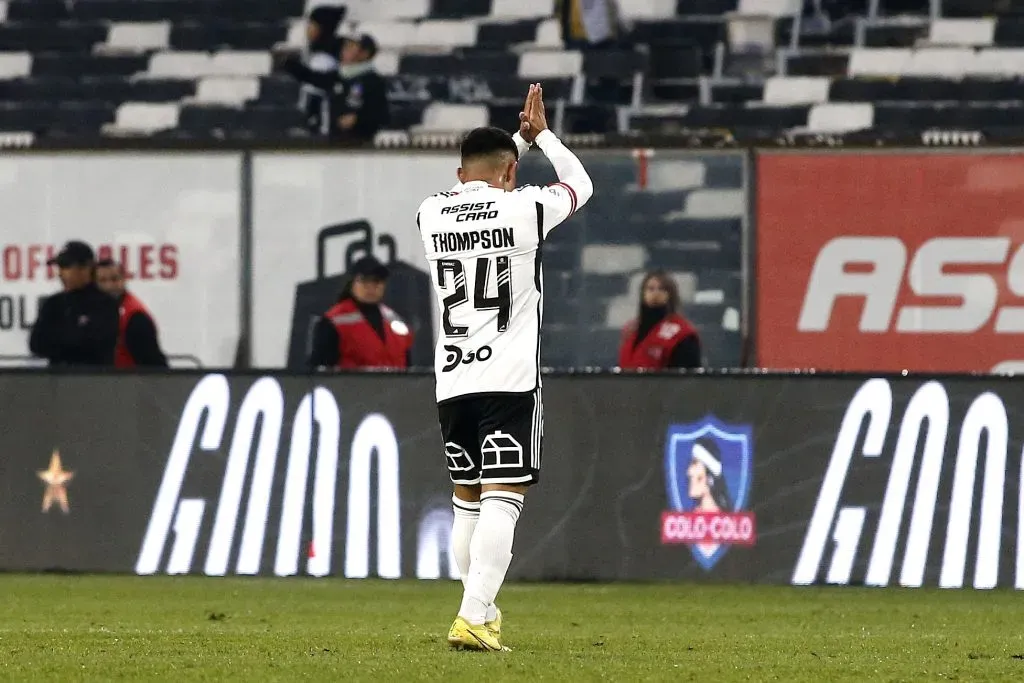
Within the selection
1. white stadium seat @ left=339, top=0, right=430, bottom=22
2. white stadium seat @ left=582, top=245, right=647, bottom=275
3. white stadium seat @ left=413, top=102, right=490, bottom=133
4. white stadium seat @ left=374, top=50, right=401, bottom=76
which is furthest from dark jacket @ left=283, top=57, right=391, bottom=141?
white stadium seat @ left=582, top=245, right=647, bottom=275

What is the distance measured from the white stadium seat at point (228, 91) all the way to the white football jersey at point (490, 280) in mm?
11998

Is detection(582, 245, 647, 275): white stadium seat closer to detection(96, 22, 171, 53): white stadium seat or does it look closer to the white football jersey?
the white football jersey

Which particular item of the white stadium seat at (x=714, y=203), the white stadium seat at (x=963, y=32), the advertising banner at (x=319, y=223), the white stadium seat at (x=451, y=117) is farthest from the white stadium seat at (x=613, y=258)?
the white stadium seat at (x=963, y=32)

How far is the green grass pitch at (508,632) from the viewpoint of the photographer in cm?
686

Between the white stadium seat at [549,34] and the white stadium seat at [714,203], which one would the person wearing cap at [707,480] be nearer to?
the white stadium seat at [714,203]

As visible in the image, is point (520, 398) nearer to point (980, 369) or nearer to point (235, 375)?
point (235, 375)

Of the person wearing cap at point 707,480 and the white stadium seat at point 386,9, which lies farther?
the white stadium seat at point 386,9

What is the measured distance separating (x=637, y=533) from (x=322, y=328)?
2610 mm

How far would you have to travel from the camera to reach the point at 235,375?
12.2m

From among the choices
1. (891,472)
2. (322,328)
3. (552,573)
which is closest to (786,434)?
(891,472)

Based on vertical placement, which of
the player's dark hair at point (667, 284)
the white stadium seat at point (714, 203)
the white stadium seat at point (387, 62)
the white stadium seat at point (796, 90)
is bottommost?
the player's dark hair at point (667, 284)

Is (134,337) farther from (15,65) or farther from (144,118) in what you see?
(15,65)

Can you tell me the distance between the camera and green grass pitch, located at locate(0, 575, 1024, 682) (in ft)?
22.5

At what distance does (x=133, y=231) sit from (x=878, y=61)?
22.7 ft
